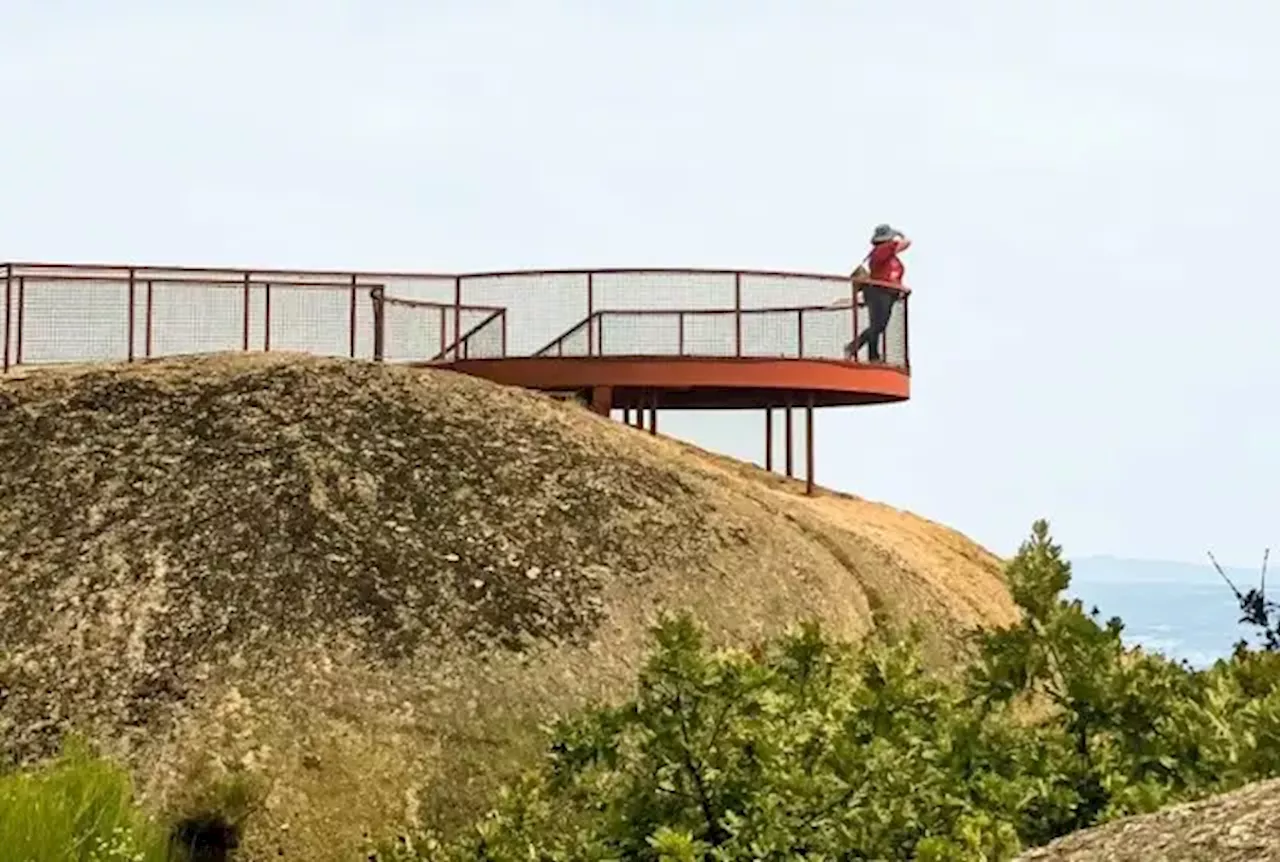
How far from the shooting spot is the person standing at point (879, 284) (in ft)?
86.4

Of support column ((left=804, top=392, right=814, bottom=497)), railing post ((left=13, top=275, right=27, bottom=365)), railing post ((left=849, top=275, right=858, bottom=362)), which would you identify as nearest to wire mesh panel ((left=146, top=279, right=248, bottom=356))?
railing post ((left=13, top=275, right=27, bottom=365))

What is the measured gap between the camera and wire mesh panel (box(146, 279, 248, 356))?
24156 millimetres

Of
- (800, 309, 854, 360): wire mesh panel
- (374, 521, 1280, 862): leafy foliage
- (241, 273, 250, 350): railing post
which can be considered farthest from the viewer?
(800, 309, 854, 360): wire mesh panel

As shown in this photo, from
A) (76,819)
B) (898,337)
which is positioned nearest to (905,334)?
(898,337)

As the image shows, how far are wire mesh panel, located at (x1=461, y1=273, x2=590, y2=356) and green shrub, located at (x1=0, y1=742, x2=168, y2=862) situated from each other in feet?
40.0

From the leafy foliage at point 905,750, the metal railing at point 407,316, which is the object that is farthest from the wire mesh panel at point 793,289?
the leafy foliage at point 905,750

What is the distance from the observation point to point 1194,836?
23.3ft

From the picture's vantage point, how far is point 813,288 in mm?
25547

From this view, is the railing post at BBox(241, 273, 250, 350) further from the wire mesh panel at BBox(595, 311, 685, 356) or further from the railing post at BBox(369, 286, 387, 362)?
the wire mesh panel at BBox(595, 311, 685, 356)

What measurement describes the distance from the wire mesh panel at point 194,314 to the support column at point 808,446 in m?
7.61

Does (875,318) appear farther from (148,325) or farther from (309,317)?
(148,325)

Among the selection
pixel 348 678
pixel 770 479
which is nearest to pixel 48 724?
pixel 348 678

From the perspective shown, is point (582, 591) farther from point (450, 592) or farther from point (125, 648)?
point (125, 648)

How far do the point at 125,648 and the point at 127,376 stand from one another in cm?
551
